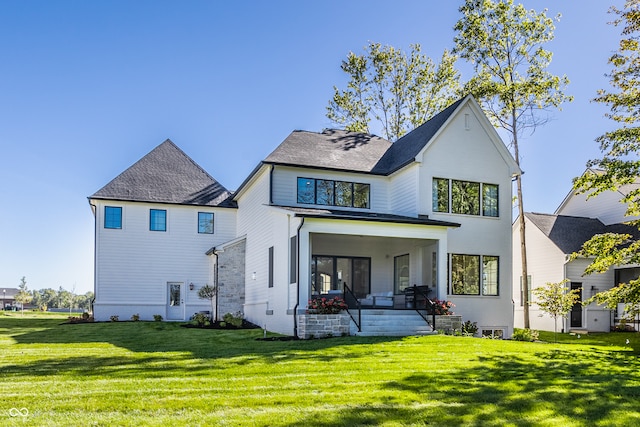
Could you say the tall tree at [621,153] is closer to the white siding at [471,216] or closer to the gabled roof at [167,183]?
the white siding at [471,216]

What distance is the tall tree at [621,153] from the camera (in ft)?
45.5

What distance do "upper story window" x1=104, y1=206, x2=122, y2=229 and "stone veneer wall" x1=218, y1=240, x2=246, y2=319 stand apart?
5.27 meters

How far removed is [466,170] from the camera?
20.2 m

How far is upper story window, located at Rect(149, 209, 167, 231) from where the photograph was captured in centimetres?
2538

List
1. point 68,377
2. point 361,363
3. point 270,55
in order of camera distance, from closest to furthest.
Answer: point 68,377, point 361,363, point 270,55

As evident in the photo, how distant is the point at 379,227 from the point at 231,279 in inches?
361

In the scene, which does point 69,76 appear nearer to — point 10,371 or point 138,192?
point 138,192

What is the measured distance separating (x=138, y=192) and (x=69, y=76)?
7.02 m

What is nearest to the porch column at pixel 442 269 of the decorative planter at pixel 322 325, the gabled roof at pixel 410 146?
the gabled roof at pixel 410 146

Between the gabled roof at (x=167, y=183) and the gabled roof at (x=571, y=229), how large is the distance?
52.0ft

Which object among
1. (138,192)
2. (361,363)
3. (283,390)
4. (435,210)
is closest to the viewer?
(283,390)

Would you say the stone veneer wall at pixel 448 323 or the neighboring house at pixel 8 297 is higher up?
the stone veneer wall at pixel 448 323

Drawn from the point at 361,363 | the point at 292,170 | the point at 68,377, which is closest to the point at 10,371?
the point at 68,377

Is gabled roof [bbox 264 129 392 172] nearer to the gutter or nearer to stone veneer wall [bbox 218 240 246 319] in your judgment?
the gutter
